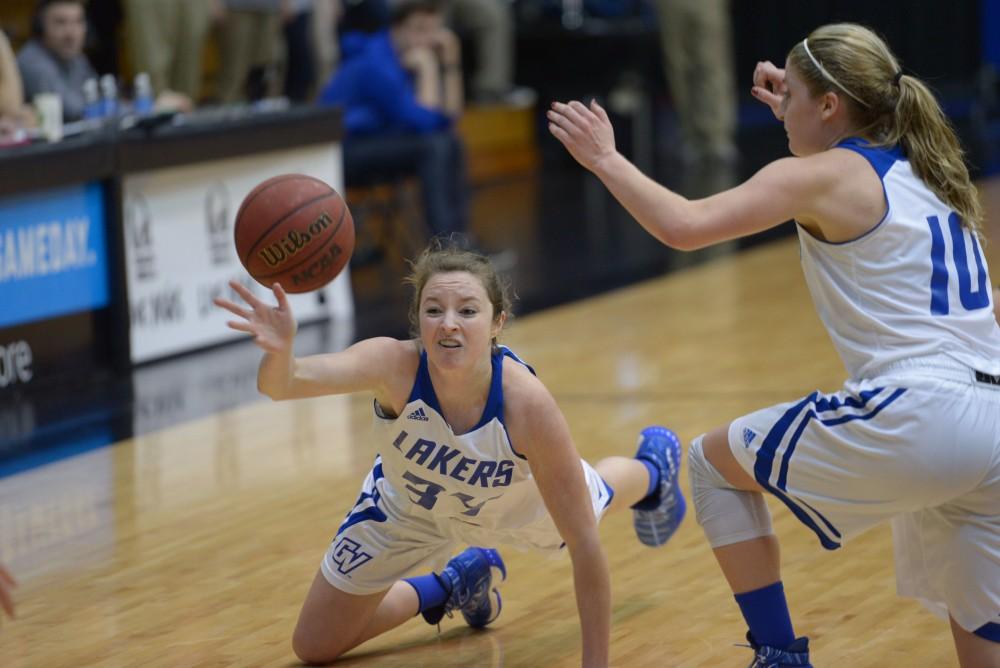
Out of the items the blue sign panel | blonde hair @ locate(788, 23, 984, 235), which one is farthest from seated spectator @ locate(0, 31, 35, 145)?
blonde hair @ locate(788, 23, 984, 235)

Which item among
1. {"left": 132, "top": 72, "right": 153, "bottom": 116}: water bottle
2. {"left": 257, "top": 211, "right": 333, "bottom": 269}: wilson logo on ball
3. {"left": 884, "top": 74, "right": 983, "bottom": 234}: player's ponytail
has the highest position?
{"left": 884, "top": 74, "right": 983, "bottom": 234}: player's ponytail

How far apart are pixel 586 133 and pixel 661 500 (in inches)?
53.6

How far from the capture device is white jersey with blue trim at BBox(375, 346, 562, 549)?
3240 millimetres

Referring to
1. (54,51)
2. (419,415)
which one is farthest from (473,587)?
(54,51)

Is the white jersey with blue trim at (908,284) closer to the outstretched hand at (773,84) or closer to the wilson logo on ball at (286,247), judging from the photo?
the outstretched hand at (773,84)

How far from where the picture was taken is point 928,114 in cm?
303

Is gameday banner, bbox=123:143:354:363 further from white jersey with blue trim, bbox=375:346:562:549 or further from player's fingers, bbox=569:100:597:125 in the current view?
player's fingers, bbox=569:100:597:125

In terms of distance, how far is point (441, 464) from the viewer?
3279mm

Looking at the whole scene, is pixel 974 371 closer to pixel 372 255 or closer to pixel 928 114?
pixel 928 114

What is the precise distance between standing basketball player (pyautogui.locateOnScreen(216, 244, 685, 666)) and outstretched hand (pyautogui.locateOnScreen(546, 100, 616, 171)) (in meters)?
0.39

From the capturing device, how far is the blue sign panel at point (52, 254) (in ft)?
20.8

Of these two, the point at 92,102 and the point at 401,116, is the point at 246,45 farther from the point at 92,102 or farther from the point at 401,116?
the point at 92,102

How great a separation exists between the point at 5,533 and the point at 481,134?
10038 mm

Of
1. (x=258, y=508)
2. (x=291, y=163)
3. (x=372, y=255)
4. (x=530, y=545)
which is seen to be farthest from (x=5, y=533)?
(x=372, y=255)
